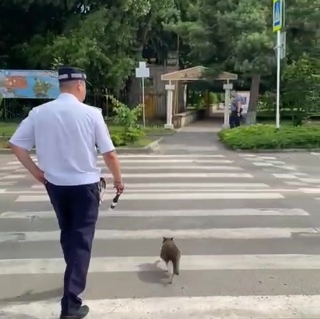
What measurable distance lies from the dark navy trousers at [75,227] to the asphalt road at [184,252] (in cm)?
30

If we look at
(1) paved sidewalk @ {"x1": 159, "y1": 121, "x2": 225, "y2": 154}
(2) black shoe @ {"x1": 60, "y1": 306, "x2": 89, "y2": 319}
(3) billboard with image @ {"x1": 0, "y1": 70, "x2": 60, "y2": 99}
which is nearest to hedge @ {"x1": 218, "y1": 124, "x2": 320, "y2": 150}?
(1) paved sidewalk @ {"x1": 159, "y1": 121, "x2": 225, "y2": 154}

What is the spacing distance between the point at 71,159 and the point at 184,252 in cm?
240

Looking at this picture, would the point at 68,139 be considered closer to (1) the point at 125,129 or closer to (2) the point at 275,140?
→ (2) the point at 275,140

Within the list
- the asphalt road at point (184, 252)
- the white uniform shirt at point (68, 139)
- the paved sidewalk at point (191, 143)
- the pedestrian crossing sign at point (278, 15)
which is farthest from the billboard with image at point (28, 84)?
the white uniform shirt at point (68, 139)

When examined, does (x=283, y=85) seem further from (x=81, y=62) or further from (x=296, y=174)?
(x=296, y=174)

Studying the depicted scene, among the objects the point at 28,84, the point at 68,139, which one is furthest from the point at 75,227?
the point at 28,84

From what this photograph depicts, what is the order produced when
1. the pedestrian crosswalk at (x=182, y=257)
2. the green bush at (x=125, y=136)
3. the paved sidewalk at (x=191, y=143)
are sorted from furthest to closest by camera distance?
the green bush at (x=125, y=136) → the paved sidewalk at (x=191, y=143) → the pedestrian crosswalk at (x=182, y=257)

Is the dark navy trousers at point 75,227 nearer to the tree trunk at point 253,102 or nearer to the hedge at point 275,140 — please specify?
the hedge at point 275,140

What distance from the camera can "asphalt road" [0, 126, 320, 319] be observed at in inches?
182

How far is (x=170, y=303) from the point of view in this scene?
465cm

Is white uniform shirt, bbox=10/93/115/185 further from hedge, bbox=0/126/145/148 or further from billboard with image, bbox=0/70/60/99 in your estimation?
billboard with image, bbox=0/70/60/99

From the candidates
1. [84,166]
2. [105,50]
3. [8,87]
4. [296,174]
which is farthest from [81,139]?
[105,50]

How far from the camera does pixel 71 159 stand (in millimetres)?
4082

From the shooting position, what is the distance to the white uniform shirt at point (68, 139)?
4051mm
